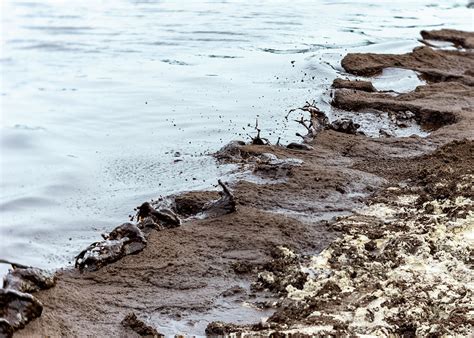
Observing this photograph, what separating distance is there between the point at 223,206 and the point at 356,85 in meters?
4.79

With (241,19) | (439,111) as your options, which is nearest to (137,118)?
(439,111)

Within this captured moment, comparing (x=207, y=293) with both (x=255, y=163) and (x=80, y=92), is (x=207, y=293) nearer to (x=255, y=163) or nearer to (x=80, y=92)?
(x=255, y=163)

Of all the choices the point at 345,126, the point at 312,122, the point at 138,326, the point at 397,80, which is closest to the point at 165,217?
the point at 138,326

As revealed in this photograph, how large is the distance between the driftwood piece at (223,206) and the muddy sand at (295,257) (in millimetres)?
11

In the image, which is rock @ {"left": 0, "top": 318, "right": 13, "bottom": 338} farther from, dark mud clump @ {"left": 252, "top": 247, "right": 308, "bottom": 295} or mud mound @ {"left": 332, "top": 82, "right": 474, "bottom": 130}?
mud mound @ {"left": 332, "top": 82, "right": 474, "bottom": 130}

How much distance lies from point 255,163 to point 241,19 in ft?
34.4

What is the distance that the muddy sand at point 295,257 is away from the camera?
345 centimetres

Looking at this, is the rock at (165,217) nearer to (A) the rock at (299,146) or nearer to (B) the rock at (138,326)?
(B) the rock at (138,326)

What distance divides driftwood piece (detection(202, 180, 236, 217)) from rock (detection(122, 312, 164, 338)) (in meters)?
1.51

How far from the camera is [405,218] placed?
4.68m

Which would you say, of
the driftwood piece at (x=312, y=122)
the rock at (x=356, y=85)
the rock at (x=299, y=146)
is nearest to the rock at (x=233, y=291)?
the rock at (x=299, y=146)

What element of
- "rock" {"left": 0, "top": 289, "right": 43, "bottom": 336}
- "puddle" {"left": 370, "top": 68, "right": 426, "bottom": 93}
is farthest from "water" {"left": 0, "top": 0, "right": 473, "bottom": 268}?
"rock" {"left": 0, "top": 289, "right": 43, "bottom": 336}

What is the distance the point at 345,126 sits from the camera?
714cm

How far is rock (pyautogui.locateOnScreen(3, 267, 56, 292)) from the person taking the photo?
12.0ft
